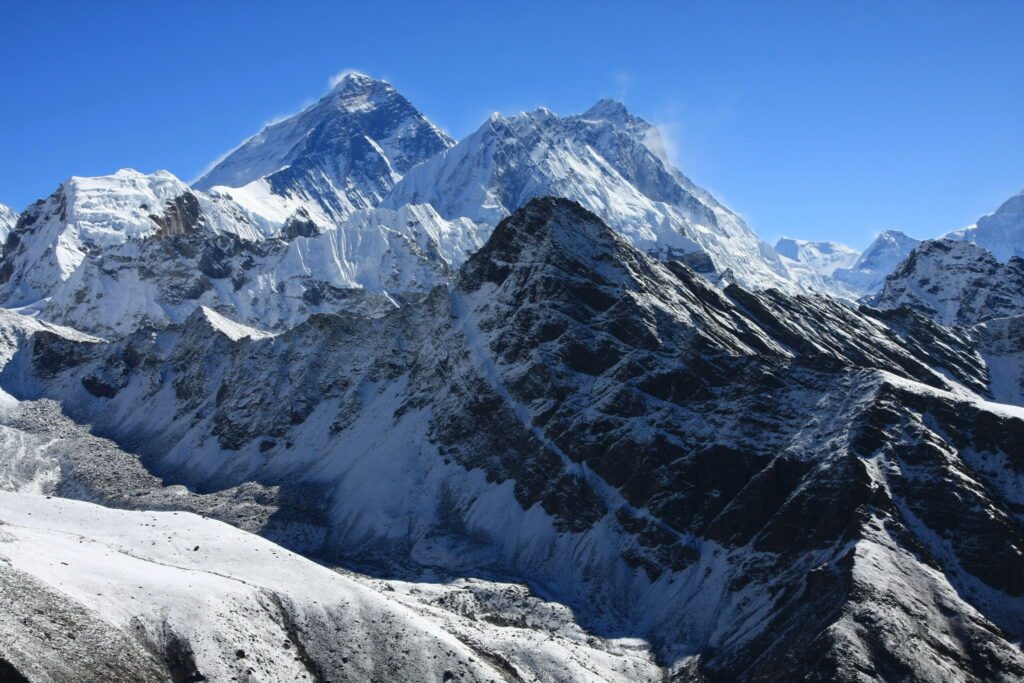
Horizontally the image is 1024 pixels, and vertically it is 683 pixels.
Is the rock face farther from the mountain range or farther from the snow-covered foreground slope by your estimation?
the snow-covered foreground slope

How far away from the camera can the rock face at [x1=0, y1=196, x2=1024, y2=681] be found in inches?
4724

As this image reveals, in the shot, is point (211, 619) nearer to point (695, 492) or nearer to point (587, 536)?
point (587, 536)

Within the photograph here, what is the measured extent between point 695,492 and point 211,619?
71646 millimetres

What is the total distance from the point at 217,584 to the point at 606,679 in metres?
42.8

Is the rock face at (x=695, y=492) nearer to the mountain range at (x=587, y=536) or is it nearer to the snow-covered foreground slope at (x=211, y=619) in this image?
the mountain range at (x=587, y=536)

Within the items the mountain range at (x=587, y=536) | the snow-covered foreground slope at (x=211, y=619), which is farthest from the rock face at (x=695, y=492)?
the snow-covered foreground slope at (x=211, y=619)

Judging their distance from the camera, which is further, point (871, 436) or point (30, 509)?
point (871, 436)

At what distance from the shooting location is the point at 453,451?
184m

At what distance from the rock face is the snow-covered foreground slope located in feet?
48.2

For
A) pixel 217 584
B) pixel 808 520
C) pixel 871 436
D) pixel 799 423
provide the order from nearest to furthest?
pixel 217 584 < pixel 808 520 < pixel 871 436 < pixel 799 423

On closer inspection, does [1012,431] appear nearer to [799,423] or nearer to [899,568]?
[799,423]

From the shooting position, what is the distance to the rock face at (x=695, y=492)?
120 metres

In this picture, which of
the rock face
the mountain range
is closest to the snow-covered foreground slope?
the mountain range

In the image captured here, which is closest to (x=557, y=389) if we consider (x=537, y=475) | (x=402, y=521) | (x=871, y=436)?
(x=537, y=475)
